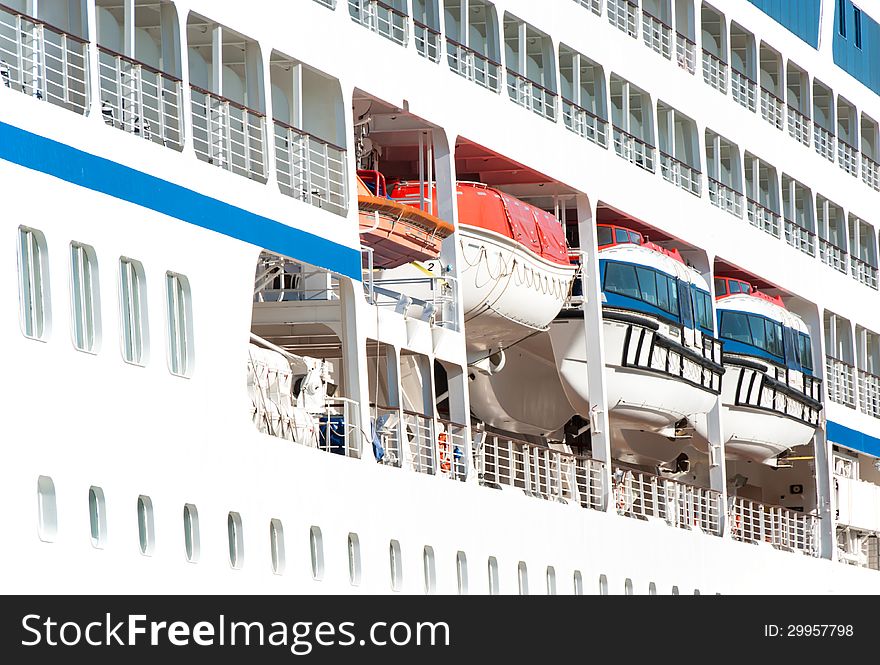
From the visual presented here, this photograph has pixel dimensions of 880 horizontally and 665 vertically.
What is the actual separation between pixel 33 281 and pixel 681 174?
647 inches

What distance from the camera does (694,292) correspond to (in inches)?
1193

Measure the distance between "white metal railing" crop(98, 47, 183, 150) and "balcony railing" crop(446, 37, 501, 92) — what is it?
6.00 m

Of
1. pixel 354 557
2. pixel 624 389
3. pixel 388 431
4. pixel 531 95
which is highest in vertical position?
pixel 531 95

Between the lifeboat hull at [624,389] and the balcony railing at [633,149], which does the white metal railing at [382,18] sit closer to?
the balcony railing at [633,149]

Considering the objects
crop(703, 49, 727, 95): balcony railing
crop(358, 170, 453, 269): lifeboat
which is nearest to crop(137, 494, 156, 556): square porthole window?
crop(358, 170, 453, 269): lifeboat

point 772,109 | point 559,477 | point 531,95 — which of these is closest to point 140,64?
point 531,95

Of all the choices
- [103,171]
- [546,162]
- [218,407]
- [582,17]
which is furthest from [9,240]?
[582,17]

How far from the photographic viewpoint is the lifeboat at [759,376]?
32156 millimetres

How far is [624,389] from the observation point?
93.1 ft

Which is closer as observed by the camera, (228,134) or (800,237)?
(228,134)

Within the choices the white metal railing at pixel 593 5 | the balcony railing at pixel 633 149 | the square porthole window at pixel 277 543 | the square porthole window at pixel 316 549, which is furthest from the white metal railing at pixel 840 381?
the square porthole window at pixel 277 543

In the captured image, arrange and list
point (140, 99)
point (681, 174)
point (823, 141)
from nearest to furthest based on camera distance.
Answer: point (140, 99) < point (681, 174) < point (823, 141)

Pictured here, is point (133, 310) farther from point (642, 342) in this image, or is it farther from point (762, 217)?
point (762, 217)

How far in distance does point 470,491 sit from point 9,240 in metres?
8.39
